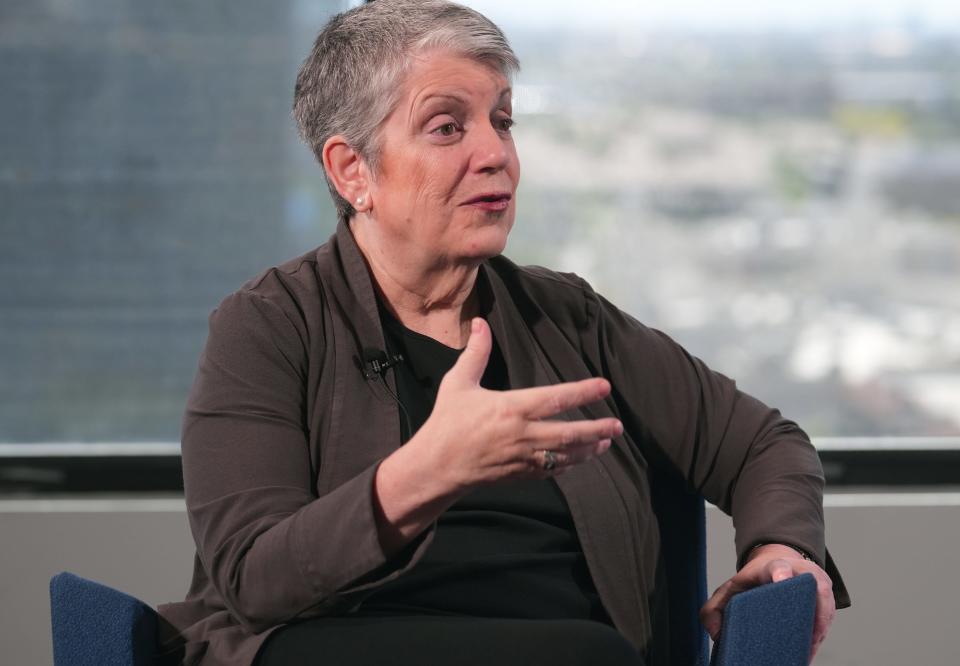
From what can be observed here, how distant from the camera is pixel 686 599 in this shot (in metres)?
1.73

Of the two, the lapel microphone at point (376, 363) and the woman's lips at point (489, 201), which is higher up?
the woman's lips at point (489, 201)

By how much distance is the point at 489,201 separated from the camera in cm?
158

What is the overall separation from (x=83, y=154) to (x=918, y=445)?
2135 millimetres

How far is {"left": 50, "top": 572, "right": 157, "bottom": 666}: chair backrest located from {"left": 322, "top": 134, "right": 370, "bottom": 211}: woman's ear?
0.63 m

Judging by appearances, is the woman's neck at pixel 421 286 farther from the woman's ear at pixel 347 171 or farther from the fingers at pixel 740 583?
the fingers at pixel 740 583

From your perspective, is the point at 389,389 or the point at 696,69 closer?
the point at 389,389

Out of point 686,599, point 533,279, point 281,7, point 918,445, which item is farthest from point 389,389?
point 918,445

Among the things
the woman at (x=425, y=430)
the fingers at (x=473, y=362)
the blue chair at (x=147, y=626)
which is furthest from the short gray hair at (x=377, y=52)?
the blue chair at (x=147, y=626)

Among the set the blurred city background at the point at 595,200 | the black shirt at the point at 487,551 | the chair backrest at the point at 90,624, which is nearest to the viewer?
the chair backrest at the point at 90,624

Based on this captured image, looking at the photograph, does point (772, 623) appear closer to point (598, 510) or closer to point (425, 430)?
point (598, 510)

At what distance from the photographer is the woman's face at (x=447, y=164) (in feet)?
5.16

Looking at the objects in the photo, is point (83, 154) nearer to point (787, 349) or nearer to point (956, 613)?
point (787, 349)

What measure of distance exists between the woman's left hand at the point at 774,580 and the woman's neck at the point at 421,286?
0.50 meters

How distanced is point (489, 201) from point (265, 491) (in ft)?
1.62
